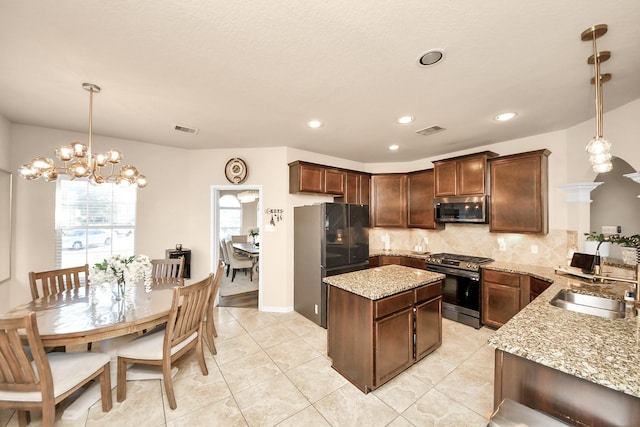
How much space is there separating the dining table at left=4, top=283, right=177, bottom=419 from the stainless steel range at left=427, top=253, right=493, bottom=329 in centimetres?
348

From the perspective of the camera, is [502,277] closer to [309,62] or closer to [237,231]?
[309,62]

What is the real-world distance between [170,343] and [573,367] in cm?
246

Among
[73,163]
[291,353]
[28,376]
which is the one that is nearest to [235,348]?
[291,353]

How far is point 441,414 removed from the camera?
186 cm

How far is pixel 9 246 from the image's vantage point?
288cm

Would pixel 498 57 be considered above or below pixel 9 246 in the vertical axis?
above

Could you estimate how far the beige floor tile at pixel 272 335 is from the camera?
2932 millimetres

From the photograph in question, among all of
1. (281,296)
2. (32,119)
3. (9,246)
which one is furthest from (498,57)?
(9,246)

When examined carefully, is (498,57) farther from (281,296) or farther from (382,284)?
(281,296)

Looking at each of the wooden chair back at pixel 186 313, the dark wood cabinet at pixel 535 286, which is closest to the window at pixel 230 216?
the wooden chair back at pixel 186 313

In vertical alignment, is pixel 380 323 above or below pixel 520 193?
below

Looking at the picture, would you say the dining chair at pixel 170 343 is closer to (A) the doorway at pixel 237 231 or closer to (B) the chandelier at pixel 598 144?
(A) the doorway at pixel 237 231

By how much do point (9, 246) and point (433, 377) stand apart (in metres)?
4.91

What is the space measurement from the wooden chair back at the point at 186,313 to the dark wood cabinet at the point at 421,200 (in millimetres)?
3520
